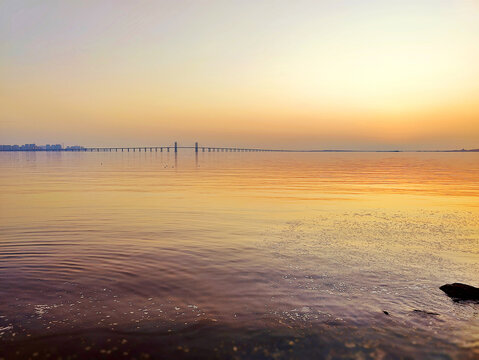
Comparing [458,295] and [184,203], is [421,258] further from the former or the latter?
[184,203]

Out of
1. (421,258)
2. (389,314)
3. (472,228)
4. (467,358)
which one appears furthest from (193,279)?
(472,228)

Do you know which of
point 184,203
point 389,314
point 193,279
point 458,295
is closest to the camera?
point 389,314

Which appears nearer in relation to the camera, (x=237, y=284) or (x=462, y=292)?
(x=462, y=292)

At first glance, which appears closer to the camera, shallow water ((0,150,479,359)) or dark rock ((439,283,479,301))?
shallow water ((0,150,479,359))

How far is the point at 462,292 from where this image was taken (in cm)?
1250

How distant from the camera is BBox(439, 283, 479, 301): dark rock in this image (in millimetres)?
12406

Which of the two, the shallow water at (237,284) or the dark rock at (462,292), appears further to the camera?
the dark rock at (462,292)

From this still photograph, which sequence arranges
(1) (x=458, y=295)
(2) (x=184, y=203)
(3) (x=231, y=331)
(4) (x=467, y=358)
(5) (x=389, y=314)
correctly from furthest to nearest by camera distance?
(2) (x=184, y=203) < (1) (x=458, y=295) < (5) (x=389, y=314) < (3) (x=231, y=331) < (4) (x=467, y=358)

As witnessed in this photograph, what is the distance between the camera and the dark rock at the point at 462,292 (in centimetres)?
1241

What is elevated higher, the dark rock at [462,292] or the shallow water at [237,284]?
the dark rock at [462,292]

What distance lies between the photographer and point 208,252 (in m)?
18.3

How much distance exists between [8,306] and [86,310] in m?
2.51

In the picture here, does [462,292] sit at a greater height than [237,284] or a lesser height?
greater

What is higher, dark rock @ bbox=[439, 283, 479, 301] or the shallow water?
dark rock @ bbox=[439, 283, 479, 301]
